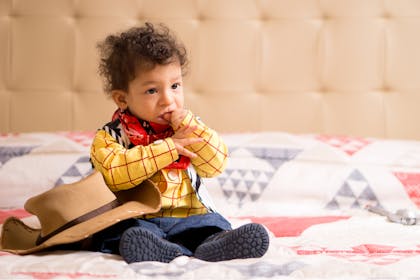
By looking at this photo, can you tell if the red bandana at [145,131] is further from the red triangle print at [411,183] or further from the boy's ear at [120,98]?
the red triangle print at [411,183]

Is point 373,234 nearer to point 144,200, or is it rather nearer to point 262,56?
point 144,200

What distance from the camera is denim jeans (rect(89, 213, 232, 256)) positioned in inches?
52.0

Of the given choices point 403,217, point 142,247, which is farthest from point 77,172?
point 403,217

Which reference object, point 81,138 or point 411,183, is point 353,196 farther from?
point 81,138

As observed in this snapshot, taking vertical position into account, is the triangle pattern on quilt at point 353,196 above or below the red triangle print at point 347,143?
below

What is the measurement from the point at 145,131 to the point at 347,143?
81 centimetres

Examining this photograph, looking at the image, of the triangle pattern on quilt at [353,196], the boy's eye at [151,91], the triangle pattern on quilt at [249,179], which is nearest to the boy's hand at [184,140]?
the boy's eye at [151,91]

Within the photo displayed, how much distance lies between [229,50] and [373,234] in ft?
3.59

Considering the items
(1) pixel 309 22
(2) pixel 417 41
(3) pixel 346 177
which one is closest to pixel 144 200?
(3) pixel 346 177

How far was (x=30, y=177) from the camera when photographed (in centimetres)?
190

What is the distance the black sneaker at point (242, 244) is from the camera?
1.19m

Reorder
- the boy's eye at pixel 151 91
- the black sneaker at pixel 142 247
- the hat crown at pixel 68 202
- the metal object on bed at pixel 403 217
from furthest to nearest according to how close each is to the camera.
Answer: the metal object on bed at pixel 403 217 → the boy's eye at pixel 151 91 → the hat crown at pixel 68 202 → the black sneaker at pixel 142 247

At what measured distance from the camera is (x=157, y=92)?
4.65 feet

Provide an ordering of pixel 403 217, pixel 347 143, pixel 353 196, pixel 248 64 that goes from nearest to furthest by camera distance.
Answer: pixel 403 217 → pixel 353 196 → pixel 347 143 → pixel 248 64
